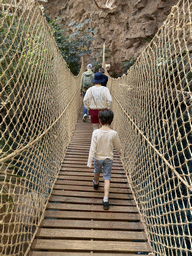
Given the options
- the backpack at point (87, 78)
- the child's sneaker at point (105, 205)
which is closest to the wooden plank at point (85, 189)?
the child's sneaker at point (105, 205)

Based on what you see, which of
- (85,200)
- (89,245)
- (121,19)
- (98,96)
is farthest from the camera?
(121,19)

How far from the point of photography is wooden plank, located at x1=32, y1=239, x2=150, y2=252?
121 centimetres

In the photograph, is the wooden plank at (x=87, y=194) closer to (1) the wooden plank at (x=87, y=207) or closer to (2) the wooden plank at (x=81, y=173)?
(1) the wooden plank at (x=87, y=207)

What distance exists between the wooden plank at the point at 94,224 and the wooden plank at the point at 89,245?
4.7 inches

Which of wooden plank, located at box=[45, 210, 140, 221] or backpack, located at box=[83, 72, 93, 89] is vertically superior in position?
backpack, located at box=[83, 72, 93, 89]

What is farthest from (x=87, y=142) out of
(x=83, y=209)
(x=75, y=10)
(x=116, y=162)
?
(x=75, y=10)

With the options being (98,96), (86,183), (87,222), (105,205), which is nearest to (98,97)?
(98,96)

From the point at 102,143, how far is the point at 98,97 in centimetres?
81

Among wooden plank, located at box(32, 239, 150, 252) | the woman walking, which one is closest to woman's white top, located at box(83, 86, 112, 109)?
the woman walking

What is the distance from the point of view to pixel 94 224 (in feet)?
4.58

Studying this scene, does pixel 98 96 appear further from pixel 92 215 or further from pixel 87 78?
pixel 87 78

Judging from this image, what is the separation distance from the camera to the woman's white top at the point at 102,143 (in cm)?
151

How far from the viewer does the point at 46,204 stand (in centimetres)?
153

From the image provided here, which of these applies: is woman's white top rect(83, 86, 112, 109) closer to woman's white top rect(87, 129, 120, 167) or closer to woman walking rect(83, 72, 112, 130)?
woman walking rect(83, 72, 112, 130)
